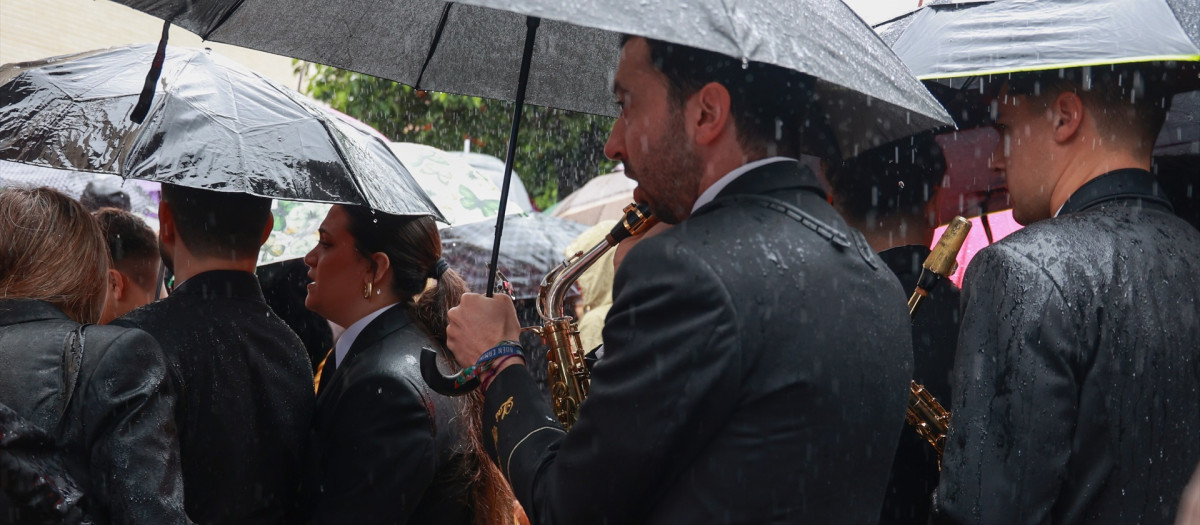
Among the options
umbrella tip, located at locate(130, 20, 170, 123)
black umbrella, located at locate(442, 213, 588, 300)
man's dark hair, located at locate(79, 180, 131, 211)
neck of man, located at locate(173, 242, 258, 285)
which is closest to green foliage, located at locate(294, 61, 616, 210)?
black umbrella, located at locate(442, 213, 588, 300)

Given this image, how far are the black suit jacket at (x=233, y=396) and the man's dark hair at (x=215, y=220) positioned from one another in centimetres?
9

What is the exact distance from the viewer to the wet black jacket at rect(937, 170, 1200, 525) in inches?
99.3

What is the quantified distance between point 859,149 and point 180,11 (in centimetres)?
211

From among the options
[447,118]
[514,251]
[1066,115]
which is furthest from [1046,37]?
[447,118]

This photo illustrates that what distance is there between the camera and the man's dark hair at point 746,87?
2248mm

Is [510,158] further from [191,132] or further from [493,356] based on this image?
[191,132]

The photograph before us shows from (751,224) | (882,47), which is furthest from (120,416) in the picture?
(882,47)

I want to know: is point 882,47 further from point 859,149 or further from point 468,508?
point 468,508

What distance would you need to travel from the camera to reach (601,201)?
37.7ft

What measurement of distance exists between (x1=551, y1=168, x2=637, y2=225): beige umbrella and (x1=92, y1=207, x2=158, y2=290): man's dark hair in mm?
6280

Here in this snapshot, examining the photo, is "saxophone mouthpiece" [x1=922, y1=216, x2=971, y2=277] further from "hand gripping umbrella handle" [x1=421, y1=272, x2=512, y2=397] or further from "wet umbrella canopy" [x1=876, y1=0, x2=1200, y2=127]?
"hand gripping umbrella handle" [x1=421, y1=272, x2=512, y2=397]

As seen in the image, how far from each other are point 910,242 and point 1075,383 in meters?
1.24

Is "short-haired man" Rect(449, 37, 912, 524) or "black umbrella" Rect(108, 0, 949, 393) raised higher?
"black umbrella" Rect(108, 0, 949, 393)

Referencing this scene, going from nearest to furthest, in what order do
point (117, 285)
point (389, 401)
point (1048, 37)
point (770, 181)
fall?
point (770, 181) < point (1048, 37) < point (389, 401) < point (117, 285)
